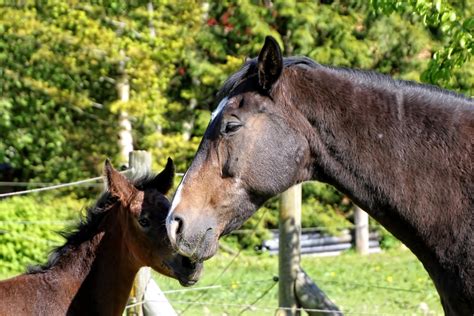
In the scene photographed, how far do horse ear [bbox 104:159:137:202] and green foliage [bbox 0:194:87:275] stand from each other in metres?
5.93

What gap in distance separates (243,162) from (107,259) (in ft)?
7.41

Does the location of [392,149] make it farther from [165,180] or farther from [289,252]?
[289,252]

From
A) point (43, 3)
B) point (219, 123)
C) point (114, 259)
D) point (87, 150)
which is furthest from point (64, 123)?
point (219, 123)

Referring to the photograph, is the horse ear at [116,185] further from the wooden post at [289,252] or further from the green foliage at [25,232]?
the green foliage at [25,232]

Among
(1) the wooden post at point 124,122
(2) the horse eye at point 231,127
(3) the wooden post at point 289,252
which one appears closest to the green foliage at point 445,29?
(3) the wooden post at point 289,252

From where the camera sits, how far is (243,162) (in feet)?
11.4

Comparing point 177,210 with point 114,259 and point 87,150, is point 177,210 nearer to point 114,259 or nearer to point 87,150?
point 114,259

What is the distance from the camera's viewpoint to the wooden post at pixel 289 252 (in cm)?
666

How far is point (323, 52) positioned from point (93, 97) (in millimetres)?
4095

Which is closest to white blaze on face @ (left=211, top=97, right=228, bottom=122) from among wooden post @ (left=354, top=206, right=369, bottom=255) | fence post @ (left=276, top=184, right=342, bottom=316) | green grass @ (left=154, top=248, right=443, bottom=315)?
fence post @ (left=276, top=184, right=342, bottom=316)

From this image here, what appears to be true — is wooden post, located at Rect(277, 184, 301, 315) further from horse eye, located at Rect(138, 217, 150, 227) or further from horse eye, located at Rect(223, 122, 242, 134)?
horse eye, located at Rect(223, 122, 242, 134)

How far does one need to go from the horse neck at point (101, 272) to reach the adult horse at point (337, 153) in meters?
2.07

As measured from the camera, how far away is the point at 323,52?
15.9 meters

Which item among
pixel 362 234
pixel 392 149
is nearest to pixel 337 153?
pixel 392 149
